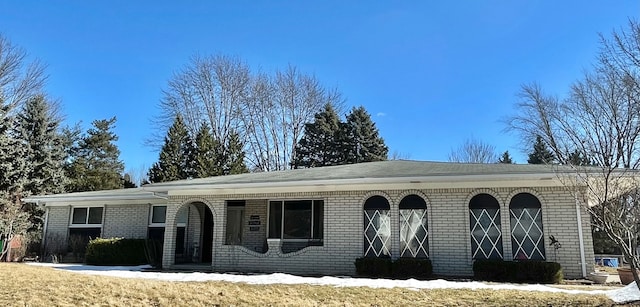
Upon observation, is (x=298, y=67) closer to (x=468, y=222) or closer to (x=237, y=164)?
(x=237, y=164)

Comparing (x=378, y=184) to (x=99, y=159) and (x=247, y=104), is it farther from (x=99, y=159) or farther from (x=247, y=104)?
(x=99, y=159)

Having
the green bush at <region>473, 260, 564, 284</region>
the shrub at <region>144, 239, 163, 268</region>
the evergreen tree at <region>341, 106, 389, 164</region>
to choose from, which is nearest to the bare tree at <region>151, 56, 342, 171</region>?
the evergreen tree at <region>341, 106, 389, 164</region>

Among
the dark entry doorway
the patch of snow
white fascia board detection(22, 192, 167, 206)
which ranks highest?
white fascia board detection(22, 192, 167, 206)

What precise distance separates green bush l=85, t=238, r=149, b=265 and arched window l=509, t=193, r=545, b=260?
11.7 m

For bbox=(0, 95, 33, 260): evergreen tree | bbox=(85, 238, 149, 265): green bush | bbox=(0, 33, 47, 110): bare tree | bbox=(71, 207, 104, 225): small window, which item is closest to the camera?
bbox=(85, 238, 149, 265): green bush

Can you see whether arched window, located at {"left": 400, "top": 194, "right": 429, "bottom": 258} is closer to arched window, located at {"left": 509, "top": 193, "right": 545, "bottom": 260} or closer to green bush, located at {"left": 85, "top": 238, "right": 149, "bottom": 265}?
arched window, located at {"left": 509, "top": 193, "right": 545, "bottom": 260}

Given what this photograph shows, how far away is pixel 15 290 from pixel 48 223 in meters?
11.8

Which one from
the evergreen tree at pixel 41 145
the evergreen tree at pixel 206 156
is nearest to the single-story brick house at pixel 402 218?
the evergreen tree at pixel 41 145

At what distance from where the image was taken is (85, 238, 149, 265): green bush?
48.2ft

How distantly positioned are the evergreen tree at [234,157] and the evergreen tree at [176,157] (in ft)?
7.80

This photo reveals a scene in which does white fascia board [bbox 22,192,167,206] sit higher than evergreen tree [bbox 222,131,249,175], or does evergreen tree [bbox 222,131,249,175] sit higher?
evergreen tree [bbox 222,131,249,175]

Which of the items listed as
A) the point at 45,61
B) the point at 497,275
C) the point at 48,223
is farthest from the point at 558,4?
the point at 45,61

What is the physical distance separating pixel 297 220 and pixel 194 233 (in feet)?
14.2

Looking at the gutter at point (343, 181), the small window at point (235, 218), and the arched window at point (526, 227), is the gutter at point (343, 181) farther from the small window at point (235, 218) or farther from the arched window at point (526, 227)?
the small window at point (235, 218)
